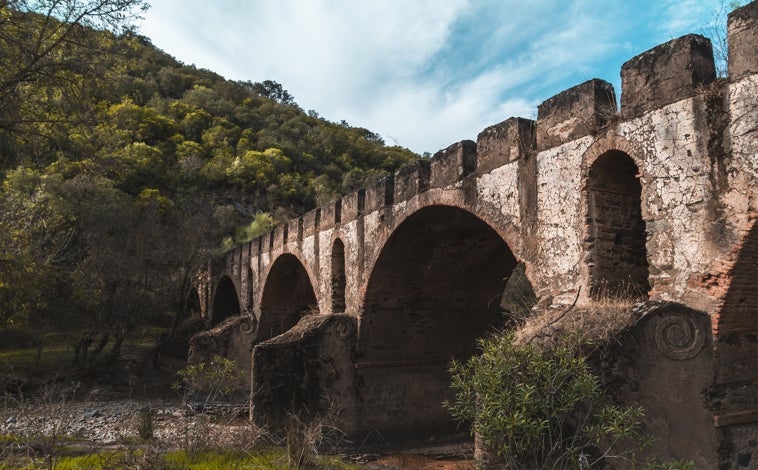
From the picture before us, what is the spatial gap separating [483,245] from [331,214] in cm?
350

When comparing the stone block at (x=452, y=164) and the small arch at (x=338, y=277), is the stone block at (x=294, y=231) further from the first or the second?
the stone block at (x=452, y=164)

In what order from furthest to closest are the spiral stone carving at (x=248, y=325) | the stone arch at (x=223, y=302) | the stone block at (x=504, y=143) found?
the stone arch at (x=223, y=302), the spiral stone carving at (x=248, y=325), the stone block at (x=504, y=143)

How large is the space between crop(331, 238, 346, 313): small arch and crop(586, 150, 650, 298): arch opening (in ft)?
21.0

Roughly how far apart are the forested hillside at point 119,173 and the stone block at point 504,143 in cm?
534

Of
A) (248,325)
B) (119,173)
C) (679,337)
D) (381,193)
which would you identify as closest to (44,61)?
(119,173)

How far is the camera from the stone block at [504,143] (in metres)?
6.71

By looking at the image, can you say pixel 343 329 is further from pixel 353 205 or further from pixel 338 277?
pixel 353 205

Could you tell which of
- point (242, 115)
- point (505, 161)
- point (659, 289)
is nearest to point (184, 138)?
point (242, 115)

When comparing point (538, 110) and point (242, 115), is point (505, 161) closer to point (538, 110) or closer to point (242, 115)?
point (538, 110)

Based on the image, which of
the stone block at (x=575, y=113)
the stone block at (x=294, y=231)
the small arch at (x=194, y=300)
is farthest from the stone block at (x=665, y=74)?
the small arch at (x=194, y=300)

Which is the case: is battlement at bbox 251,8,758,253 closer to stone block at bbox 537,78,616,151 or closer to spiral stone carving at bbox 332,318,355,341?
stone block at bbox 537,78,616,151

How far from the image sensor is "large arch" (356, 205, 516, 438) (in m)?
9.85

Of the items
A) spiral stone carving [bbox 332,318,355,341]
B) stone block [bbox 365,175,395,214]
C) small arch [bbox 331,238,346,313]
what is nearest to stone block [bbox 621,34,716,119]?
stone block [bbox 365,175,395,214]

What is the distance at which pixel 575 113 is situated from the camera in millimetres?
5863
